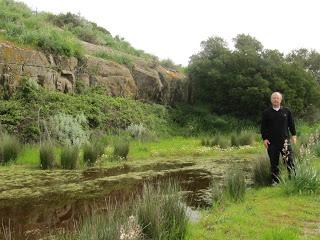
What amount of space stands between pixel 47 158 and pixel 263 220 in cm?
725

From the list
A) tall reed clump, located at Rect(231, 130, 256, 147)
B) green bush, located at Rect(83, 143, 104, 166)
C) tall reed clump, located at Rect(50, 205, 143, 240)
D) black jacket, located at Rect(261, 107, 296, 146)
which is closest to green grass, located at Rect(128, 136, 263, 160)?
tall reed clump, located at Rect(231, 130, 256, 147)

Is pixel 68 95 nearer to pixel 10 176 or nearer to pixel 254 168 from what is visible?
pixel 10 176

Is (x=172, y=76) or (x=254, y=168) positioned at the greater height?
(x=172, y=76)

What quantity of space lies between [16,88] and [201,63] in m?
14.8

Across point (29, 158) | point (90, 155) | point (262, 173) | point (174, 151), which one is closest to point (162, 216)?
point (262, 173)

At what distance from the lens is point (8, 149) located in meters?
13.2

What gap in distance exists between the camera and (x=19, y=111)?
16484mm

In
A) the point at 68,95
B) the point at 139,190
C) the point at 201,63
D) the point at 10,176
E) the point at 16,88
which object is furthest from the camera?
the point at 201,63

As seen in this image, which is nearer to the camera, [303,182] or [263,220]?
[263,220]

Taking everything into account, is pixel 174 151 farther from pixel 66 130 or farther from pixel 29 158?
pixel 29 158

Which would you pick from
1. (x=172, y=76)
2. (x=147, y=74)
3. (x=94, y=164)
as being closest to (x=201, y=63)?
(x=172, y=76)

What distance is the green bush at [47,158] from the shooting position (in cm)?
1241

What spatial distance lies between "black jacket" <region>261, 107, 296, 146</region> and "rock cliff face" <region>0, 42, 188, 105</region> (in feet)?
37.1

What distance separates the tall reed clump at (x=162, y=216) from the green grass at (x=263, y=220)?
251 mm
